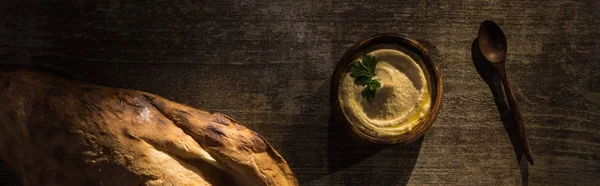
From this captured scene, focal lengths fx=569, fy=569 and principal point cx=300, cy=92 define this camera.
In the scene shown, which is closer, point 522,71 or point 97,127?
point 97,127

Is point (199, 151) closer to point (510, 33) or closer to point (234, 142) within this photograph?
point (234, 142)

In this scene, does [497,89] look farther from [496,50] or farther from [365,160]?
[365,160]

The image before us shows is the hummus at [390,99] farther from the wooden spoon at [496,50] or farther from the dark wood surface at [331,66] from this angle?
the wooden spoon at [496,50]

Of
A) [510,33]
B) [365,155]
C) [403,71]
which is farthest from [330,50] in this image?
[510,33]

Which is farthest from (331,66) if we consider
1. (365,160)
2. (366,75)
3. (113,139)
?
(113,139)

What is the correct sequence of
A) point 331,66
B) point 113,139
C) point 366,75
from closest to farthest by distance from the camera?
point 113,139, point 366,75, point 331,66

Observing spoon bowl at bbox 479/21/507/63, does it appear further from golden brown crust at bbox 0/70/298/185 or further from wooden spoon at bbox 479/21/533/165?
golden brown crust at bbox 0/70/298/185

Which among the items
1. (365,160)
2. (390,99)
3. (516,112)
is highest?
(390,99)

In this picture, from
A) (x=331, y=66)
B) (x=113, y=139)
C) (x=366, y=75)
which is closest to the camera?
(x=113, y=139)
